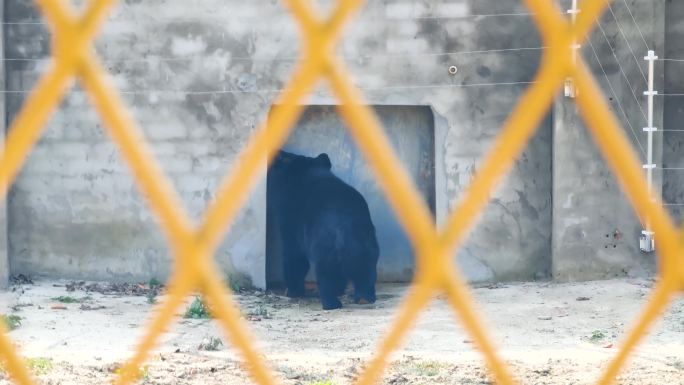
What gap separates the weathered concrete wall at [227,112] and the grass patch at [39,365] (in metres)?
3.50

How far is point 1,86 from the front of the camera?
31.7ft

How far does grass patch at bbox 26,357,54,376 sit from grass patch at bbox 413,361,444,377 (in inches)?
78.2

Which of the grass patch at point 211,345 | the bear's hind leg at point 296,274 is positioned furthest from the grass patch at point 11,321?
the bear's hind leg at point 296,274

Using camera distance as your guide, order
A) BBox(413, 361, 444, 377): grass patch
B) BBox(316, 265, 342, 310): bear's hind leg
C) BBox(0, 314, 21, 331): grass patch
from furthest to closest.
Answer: BBox(316, 265, 342, 310): bear's hind leg < BBox(0, 314, 21, 331): grass patch < BBox(413, 361, 444, 377): grass patch

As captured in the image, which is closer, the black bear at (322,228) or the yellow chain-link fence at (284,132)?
the yellow chain-link fence at (284,132)

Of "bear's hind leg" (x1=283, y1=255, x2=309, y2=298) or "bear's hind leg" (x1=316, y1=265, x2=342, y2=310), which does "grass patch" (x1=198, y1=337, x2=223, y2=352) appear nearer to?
"bear's hind leg" (x1=316, y1=265, x2=342, y2=310)

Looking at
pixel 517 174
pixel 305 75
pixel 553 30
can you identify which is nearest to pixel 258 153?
pixel 305 75

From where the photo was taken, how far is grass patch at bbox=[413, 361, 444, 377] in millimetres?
6406

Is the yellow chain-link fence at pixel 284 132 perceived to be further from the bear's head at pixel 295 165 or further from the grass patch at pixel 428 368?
the bear's head at pixel 295 165

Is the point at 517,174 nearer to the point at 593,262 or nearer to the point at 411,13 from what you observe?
the point at 593,262

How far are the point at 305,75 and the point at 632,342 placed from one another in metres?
0.82

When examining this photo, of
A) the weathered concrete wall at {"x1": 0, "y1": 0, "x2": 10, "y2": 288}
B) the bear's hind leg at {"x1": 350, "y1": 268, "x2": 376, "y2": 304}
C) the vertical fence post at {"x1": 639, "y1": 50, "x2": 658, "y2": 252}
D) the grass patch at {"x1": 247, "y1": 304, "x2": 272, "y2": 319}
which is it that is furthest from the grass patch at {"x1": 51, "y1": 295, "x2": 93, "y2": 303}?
the vertical fence post at {"x1": 639, "y1": 50, "x2": 658, "y2": 252}

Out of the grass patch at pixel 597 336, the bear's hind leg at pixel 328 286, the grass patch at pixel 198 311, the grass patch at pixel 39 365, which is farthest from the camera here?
the bear's hind leg at pixel 328 286

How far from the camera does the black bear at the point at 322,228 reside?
29.9 feet
